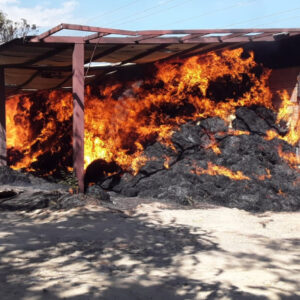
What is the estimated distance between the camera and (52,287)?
3707 mm

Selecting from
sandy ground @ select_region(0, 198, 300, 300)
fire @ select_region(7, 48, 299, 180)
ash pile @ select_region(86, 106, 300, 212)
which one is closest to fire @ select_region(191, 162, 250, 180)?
ash pile @ select_region(86, 106, 300, 212)

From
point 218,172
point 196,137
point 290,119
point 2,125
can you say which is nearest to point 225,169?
point 218,172

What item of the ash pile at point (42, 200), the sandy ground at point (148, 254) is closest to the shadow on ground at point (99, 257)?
the sandy ground at point (148, 254)

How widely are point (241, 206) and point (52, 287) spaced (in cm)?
632

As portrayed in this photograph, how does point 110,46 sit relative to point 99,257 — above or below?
above

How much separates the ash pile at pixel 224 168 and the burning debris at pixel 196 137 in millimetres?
27

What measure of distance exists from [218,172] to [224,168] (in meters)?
0.22

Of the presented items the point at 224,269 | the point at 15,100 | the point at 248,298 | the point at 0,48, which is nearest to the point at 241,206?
the point at 224,269

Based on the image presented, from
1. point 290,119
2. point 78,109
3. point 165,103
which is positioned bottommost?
point 290,119

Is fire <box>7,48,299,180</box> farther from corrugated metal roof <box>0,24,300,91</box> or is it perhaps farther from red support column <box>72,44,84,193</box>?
red support column <box>72,44,84,193</box>

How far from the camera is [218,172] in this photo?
1009 cm

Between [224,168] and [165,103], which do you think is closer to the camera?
[224,168]

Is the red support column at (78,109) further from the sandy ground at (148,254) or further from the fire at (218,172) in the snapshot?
the fire at (218,172)

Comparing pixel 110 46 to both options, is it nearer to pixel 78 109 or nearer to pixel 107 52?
pixel 107 52
